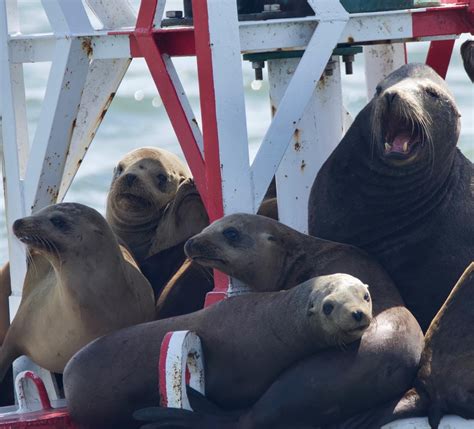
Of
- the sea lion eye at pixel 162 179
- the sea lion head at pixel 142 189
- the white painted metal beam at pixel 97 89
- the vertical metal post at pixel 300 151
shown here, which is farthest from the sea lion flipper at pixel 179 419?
the sea lion eye at pixel 162 179

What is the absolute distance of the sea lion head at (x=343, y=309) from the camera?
19.9 ft

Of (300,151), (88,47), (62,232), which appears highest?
(88,47)

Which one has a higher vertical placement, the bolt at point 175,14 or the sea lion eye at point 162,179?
the bolt at point 175,14

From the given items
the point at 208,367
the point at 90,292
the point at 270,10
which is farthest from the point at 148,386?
the point at 270,10

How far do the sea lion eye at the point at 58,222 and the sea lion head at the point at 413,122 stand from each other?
1547 millimetres

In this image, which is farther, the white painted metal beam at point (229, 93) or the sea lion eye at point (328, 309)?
the white painted metal beam at point (229, 93)

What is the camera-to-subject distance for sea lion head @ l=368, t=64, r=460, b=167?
6941 mm

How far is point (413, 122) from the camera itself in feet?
22.8

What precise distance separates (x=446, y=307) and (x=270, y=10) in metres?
1.91

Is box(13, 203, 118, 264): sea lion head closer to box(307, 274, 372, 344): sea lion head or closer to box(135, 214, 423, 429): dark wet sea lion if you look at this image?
box(135, 214, 423, 429): dark wet sea lion

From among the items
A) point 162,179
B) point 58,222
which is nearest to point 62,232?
point 58,222

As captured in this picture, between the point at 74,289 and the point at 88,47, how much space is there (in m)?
1.19

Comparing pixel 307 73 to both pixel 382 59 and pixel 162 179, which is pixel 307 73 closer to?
pixel 382 59

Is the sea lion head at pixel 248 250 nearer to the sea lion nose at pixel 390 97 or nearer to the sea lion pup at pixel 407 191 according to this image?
the sea lion pup at pixel 407 191
